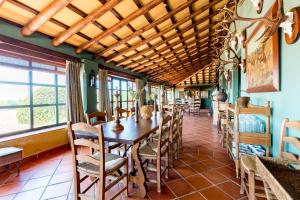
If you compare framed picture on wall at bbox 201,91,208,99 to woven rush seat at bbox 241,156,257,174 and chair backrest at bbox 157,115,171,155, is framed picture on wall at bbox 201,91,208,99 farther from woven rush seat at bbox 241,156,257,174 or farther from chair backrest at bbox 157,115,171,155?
woven rush seat at bbox 241,156,257,174

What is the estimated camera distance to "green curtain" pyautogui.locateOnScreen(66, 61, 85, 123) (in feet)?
11.7

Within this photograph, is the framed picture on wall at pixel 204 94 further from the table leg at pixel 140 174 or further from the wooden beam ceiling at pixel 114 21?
the table leg at pixel 140 174

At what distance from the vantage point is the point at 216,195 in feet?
6.31

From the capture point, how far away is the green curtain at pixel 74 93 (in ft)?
11.7

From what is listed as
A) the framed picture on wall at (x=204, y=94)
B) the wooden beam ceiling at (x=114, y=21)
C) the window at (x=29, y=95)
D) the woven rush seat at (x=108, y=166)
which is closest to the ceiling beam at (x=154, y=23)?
the wooden beam ceiling at (x=114, y=21)

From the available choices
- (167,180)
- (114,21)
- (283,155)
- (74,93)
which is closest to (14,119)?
(74,93)

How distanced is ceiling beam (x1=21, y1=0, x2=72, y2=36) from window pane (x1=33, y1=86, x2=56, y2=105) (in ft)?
4.08

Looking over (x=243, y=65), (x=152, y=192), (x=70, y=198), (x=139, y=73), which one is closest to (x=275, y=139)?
(x=152, y=192)

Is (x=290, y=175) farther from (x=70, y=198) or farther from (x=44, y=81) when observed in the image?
(x=44, y=81)

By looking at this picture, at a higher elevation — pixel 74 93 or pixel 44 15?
pixel 44 15

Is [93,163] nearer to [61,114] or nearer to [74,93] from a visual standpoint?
[74,93]

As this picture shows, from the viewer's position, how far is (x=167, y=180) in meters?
2.28

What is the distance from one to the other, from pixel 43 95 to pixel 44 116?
461 mm

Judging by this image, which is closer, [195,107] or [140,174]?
[140,174]
